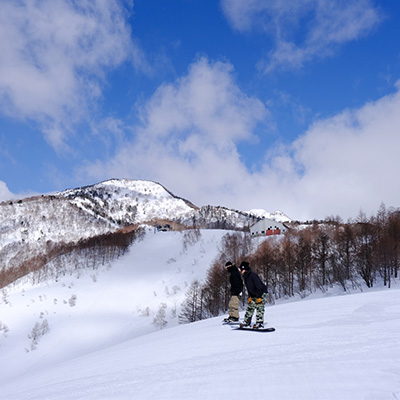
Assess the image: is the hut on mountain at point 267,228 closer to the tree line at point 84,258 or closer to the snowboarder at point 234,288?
the tree line at point 84,258

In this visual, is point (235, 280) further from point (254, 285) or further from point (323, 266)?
point (323, 266)

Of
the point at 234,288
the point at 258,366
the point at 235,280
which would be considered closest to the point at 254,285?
the point at 235,280

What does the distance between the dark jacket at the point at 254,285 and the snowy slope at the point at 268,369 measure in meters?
1.01

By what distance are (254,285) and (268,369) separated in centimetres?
375

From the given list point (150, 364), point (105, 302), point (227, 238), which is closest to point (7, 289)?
point (105, 302)

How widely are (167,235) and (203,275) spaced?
37.0 metres

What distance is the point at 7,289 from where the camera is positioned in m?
69.1

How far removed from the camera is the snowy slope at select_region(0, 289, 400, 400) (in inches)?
131

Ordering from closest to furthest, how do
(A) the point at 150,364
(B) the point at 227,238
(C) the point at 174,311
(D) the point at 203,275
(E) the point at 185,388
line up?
(E) the point at 185,388
(A) the point at 150,364
(C) the point at 174,311
(D) the point at 203,275
(B) the point at 227,238

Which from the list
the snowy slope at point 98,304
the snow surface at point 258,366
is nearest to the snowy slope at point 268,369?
the snow surface at point 258,366

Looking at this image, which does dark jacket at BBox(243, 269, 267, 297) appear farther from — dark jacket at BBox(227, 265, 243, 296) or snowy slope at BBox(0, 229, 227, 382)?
snowy slope at BBox(0, 229, 227, 382)

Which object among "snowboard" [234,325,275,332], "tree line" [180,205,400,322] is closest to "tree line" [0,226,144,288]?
"tree line" [180,205,400,322]

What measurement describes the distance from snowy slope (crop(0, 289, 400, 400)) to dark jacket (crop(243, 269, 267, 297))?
1.01 metres

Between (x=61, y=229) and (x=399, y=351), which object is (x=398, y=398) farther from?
(x=61, y=229)
